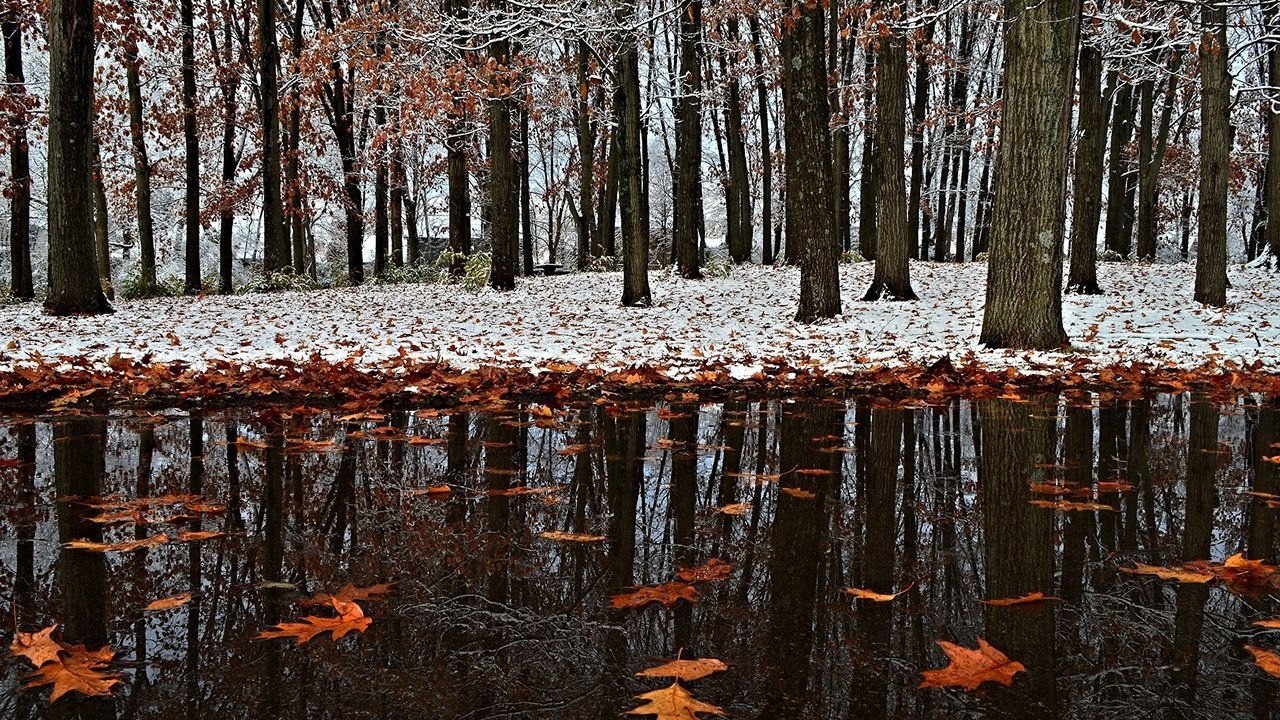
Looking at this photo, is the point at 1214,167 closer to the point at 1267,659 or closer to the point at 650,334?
the point at 650,334

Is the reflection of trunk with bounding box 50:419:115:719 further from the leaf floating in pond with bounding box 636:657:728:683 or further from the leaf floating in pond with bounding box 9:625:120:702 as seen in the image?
the leaf floating in pond with bounding box 636:657:728:683

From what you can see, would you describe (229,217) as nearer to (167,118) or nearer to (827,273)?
(167,118)

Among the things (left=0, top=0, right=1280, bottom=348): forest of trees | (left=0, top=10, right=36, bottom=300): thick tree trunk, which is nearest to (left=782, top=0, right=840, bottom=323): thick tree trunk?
(left=0, top=0, right=1280, bottom=348): forest of trees

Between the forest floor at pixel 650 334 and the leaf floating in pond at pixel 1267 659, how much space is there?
4411mm

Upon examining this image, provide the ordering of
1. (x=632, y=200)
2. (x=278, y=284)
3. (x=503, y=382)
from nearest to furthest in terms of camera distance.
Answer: (x=503, y=382) < (x=632, y=200) < (x=278, y=284)

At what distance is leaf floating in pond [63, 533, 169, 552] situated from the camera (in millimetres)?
2113

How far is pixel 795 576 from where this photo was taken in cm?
197

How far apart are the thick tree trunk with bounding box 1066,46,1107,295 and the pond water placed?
12.0 metres

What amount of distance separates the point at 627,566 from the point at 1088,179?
15733mm

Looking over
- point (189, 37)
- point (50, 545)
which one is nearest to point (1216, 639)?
point (50, 545)

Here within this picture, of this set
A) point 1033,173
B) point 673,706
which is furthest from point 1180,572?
point 1033,173

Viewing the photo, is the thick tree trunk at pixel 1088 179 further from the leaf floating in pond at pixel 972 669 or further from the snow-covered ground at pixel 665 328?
the leaf floating in pond at pixel 972 669

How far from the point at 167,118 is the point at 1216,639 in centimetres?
2595

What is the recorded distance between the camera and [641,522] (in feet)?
8.07
